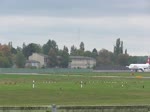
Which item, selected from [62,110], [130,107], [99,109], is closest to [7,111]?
[62,110]

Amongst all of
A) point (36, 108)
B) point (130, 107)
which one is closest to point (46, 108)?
point (36, 108)

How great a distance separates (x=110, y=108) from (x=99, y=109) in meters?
0.34

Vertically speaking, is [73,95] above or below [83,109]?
below

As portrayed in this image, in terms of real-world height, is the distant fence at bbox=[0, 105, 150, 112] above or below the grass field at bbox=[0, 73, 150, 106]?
above

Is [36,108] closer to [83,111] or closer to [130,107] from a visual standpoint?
[83,111]

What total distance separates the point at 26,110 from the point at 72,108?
1406mm

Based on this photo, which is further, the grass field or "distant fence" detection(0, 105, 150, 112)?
the grass field

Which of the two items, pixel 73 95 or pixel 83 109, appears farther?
pixel 73 95

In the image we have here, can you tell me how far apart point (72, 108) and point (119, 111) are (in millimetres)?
1477

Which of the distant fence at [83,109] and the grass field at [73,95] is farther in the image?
the grass field at [73,95]

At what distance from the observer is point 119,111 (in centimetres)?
1634

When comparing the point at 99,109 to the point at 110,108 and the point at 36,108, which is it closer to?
the point at 110,108

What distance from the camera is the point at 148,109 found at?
54.7 ft

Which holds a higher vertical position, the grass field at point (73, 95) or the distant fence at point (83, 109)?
the distant fence at point (83, 109)
